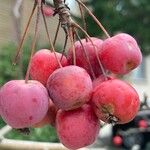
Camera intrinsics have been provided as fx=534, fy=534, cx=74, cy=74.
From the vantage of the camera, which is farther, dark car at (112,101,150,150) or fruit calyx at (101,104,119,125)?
dark car at (112,101,150,150)

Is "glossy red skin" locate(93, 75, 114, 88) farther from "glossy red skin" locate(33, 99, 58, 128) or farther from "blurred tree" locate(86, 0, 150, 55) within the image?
"blurred tree" locate(86, 0, 150, 55)

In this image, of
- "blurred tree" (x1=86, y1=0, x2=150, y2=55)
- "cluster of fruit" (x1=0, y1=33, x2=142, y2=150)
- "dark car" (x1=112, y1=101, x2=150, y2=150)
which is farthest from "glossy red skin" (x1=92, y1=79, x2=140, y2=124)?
"blurred tree" (x1=86, y1=0, x2=150, y2=55)

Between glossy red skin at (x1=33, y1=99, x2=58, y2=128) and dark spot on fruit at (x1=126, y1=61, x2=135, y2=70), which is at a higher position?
dark spot on fruit at (x1=126, y1=61, x2=135, y2=70)

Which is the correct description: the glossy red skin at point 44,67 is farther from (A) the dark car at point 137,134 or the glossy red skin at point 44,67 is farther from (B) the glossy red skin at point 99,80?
(A) the dark car at point 137,134

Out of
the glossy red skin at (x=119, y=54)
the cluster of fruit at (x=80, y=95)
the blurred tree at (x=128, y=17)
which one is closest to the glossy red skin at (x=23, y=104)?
the cluster of fruit at (x=80, y=95)

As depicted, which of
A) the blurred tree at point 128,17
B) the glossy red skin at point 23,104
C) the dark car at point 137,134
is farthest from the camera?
the blurred tree at point 128,17

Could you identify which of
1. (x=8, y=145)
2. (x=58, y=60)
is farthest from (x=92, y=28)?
(x=58, y=60)
